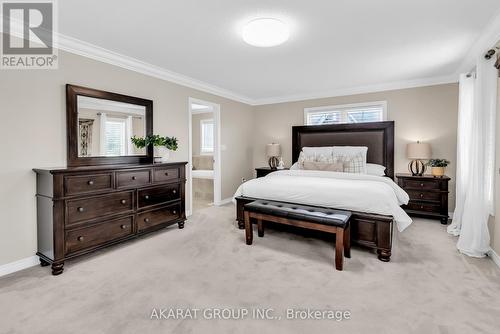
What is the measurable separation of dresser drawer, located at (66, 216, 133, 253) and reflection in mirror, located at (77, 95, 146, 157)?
0.94 meters

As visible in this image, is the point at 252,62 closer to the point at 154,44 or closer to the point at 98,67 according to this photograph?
the point at 154,44

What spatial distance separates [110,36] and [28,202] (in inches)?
79.5

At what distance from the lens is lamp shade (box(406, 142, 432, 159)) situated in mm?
4152

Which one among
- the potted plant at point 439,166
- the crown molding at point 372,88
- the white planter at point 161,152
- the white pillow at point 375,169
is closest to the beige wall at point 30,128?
the white planter at point 161,152

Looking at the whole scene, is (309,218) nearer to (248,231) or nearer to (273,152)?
(248,231)

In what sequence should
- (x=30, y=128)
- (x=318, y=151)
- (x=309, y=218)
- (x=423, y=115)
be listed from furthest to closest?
(x=318, y=151) → (x=423, y=115) → (x=309, y=218) → (x=30, y=128)

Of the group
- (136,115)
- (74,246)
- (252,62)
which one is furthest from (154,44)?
(74,246)

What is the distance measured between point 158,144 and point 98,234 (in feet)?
4.80

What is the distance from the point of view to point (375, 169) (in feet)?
14.6

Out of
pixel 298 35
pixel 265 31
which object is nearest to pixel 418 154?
pixel 298 35

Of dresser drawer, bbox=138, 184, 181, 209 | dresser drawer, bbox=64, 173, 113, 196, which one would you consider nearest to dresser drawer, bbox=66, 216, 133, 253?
dresser drawer, bbox=138, 184, 181, 209

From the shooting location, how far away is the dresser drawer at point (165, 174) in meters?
3.37

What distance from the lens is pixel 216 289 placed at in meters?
2.11

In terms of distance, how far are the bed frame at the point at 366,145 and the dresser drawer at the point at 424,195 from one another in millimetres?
566
